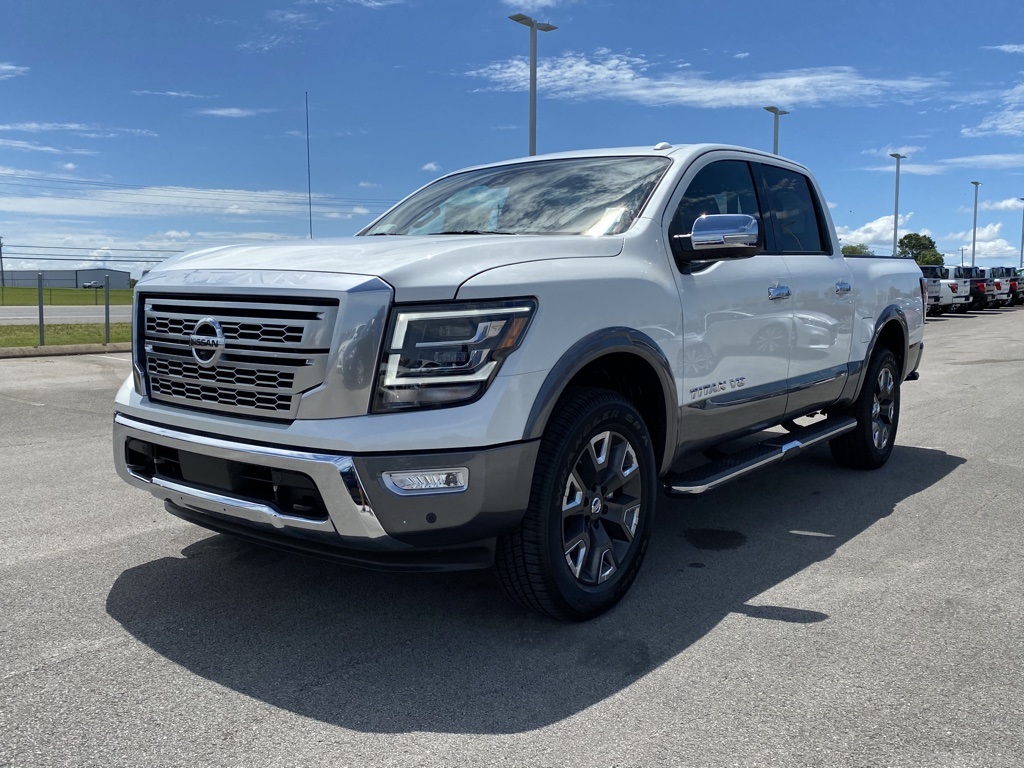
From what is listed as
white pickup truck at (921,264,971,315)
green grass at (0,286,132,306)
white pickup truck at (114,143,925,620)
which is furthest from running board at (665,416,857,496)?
green grass at (0,286,132,306)

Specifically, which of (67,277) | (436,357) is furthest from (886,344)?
(67,277)

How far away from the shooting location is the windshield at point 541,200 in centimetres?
412

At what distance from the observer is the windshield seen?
4117mm

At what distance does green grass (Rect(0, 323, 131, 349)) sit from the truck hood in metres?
12.3

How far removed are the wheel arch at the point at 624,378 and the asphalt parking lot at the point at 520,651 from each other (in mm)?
691

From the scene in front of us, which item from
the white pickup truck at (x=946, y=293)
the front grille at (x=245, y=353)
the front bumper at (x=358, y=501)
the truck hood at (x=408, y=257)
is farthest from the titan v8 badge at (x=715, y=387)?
the white pickup truck at (x=946, y=293)

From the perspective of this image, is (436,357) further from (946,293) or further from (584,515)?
(946,293)

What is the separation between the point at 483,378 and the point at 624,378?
42.0 inches

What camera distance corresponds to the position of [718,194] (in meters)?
4.65

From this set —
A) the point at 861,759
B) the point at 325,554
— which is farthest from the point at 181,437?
the point at 861,759

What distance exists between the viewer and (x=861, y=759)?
2562 millimetres

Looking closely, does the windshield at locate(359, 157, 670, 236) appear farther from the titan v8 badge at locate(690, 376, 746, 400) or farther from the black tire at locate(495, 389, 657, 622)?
the black tire at locate(495, 389, 657, 622)

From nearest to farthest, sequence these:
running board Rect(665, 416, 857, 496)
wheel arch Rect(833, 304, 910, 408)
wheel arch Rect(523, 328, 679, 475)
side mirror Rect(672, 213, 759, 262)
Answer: wheel arch Rect(523, 328, 679, 475)
side mirror Rect(672, 213, 759, 262)
running board Rect(665, 416, 857, 496)
wheel arch Rect(833, 304, 910, 408)

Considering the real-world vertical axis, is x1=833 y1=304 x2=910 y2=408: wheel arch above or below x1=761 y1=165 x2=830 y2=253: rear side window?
below
